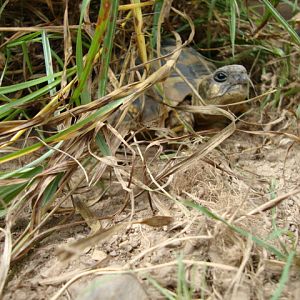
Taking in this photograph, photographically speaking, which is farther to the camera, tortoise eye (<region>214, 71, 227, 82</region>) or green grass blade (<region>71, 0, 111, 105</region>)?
tortoise eye (<region>214, 71, 227, 82</region>)

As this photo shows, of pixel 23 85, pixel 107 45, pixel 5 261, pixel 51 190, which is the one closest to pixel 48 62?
pixel 23 85

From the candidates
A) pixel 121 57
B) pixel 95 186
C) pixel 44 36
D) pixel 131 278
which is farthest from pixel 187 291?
pixel 121 57

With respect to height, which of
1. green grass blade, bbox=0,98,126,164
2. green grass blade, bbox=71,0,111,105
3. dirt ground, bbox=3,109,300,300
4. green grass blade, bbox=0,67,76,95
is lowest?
dirt ground, bbox=3,109,300,300

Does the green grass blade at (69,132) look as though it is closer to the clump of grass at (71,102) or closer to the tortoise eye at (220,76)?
the clump of grass at (71,102)

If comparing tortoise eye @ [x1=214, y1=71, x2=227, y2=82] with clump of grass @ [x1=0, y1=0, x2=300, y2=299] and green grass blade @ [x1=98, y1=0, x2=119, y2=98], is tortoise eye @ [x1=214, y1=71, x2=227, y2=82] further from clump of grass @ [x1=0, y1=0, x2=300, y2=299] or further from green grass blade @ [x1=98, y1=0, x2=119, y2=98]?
green grass blade @ [x1=98, y1=0, x2=119, y2=98]

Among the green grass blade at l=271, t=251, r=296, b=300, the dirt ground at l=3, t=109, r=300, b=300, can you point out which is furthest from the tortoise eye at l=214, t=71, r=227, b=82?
the green grass blade at l=271, t=251, r=296, b=300

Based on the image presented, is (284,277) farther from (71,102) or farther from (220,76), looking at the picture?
(220,76)

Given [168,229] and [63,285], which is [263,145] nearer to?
[168,229]
